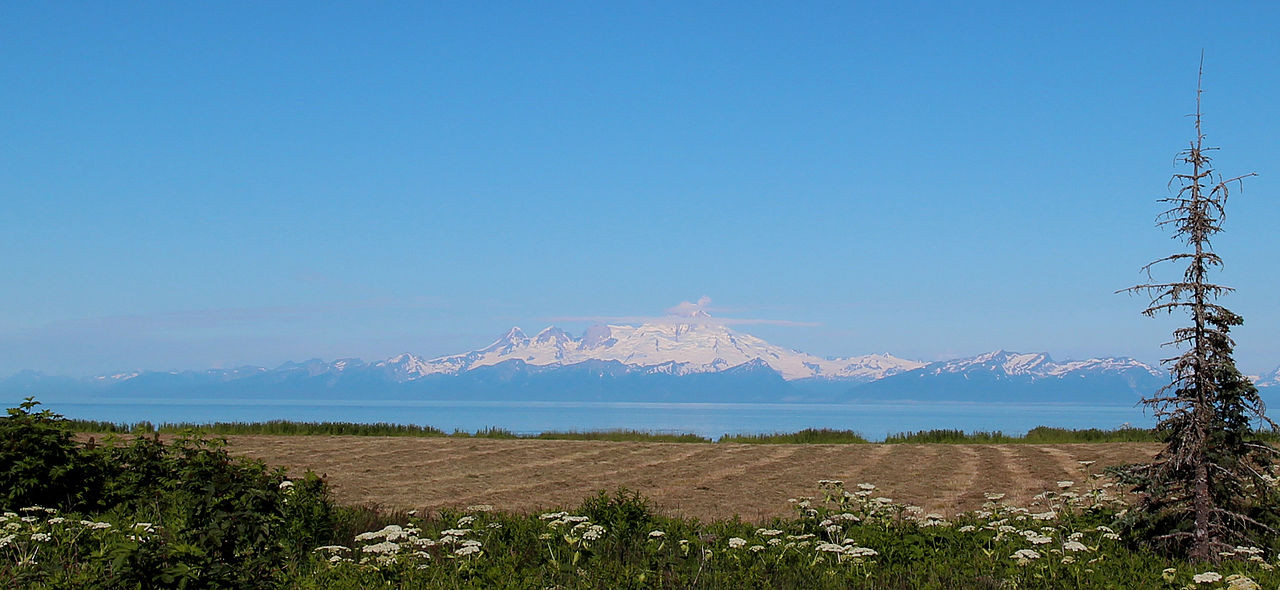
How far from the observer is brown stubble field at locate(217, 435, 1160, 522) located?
15125 mm

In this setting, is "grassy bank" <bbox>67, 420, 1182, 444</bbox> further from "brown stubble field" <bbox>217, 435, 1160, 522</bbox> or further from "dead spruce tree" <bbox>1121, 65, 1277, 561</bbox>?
"dead spruce tree" <bbox>1121, 65, 1277, 561</bbox>

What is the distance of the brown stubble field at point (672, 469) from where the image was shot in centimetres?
1512

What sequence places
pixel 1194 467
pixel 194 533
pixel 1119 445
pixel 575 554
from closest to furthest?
pixel 194 533
pixel 575 554
pixel 1194 467
pixel 1119 445

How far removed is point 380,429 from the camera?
30.7 meters

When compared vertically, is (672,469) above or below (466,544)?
below

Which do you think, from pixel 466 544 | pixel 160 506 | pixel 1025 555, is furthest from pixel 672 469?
pixel 1025 555

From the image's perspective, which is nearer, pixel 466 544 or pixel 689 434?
pixel 466 544

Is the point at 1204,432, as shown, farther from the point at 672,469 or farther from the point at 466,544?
the point at 672,469

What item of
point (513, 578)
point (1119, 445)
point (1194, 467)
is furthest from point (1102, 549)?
point (1119, 445)

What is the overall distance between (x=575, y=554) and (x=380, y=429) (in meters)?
23.9

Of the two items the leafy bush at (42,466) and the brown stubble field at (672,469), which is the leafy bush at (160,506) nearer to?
the leafy bush at (42,466)

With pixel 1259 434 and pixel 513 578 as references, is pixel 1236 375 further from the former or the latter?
pixel 513 578

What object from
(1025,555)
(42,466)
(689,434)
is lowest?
(689,434)

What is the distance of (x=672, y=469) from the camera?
19.6 meters
